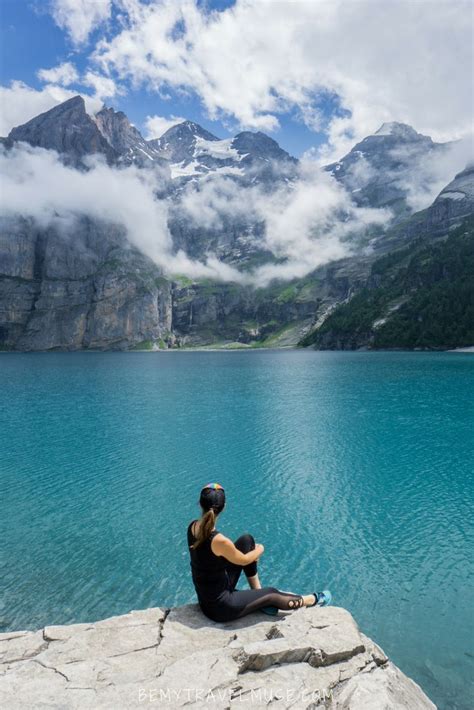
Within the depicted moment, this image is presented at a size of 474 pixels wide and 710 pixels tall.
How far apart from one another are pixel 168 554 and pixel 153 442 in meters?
22.8

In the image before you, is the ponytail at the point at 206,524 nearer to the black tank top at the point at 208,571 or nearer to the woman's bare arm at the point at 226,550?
the black tank top at the point at 208,571

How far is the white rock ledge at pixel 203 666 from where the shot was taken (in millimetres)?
7609

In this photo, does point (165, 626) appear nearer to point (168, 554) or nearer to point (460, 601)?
point (168, 554)

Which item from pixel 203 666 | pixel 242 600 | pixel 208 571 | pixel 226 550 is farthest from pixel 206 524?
pixel 203 666

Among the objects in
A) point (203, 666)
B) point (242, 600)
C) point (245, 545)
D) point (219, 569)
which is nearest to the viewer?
point (203, 666)

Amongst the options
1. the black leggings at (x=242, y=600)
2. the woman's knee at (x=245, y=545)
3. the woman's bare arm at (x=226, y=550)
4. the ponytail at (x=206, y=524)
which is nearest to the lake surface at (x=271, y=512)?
the black leggings at (x=242, y=600)

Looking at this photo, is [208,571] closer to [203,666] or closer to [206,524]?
[206,524]

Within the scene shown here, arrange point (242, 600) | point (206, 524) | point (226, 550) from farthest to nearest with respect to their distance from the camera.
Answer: point (242, 600) < point (226, 550) < point (206, 524)

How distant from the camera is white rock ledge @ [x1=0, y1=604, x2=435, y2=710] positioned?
25.0 ft

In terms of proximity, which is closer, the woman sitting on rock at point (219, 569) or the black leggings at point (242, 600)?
the woman sitting on rock at point (219, 569)

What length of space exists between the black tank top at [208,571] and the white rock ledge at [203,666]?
2.63 ft

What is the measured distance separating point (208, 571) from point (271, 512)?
1550 centimetres

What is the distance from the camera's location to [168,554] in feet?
65.2

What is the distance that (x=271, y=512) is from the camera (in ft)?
81.0
